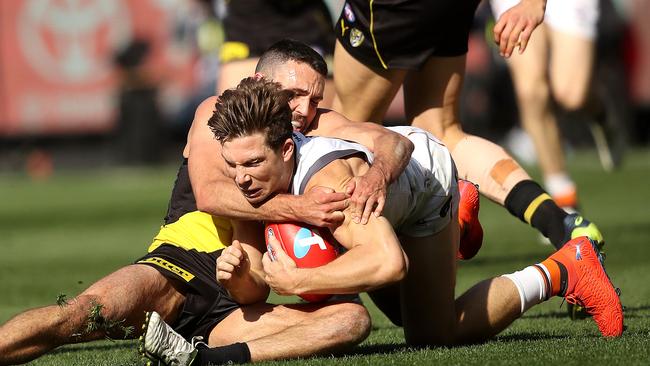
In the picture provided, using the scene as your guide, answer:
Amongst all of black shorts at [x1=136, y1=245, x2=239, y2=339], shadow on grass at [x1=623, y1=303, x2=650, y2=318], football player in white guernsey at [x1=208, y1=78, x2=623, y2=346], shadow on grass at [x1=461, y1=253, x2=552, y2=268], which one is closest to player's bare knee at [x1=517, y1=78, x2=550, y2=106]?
shadow on grass at [x1=461, y1=253, x2=552, y2=268]

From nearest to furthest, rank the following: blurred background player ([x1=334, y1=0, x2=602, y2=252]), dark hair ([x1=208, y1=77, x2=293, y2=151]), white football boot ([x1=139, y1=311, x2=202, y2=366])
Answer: white football boot ([x1=139, y1=311, x2=202, y2=366]) → dark hair ([x1=208, y1=77, x2=293, y2=151]) → blurred background player ([x1=334, y1=0, x2=602, y2=252])

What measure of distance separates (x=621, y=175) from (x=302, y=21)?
883cm

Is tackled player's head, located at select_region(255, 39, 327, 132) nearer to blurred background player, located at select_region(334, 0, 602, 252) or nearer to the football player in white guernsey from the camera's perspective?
the football player in white guernsey

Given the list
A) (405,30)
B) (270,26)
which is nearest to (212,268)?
(405,30)

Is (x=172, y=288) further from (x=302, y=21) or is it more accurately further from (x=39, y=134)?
(x=39, y=134)

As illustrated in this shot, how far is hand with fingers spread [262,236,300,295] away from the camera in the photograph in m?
4.89

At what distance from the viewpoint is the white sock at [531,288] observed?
5.59m

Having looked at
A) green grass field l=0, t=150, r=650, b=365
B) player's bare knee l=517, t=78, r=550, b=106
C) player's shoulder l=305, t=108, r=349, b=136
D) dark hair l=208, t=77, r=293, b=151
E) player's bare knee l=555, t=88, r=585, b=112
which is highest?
dark hair l=208, t=77, r=293, b=151

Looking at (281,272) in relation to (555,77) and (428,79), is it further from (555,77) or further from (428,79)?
(555,77)

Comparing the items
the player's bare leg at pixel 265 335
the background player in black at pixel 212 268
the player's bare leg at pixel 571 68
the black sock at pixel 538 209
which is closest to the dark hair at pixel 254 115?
the background player in black at pixel 212 268

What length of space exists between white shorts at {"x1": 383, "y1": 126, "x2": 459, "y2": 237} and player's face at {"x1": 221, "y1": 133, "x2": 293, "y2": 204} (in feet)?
1.67

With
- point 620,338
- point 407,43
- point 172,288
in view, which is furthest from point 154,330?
point 407,43

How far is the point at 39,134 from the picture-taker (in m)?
23.3

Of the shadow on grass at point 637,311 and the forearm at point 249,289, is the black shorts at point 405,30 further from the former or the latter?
the forearm at point 249,289
